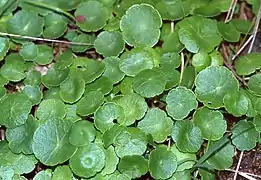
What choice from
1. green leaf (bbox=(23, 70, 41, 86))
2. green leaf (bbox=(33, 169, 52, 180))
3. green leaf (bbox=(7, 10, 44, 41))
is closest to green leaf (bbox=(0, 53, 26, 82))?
green leaf (bbox=(23, 70, 41, 86))

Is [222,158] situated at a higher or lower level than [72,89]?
lower

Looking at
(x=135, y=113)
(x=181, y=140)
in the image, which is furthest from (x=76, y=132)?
(x=181, y=140)

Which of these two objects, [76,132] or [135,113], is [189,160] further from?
[76,132]

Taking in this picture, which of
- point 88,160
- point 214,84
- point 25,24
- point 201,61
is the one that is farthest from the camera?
point 25,24

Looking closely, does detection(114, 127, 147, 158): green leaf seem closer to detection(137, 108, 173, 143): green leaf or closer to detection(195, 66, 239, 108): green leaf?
detection(137, 108, 173, 143): green leaf

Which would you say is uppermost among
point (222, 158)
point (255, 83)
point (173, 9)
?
point (173, 9)

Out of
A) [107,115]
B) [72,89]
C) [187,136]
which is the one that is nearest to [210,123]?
[187,136]

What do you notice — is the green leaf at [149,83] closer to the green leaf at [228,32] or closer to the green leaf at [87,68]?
the green leaf at [87,68]

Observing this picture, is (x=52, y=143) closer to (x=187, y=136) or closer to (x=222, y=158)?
(x=187, y=136)
